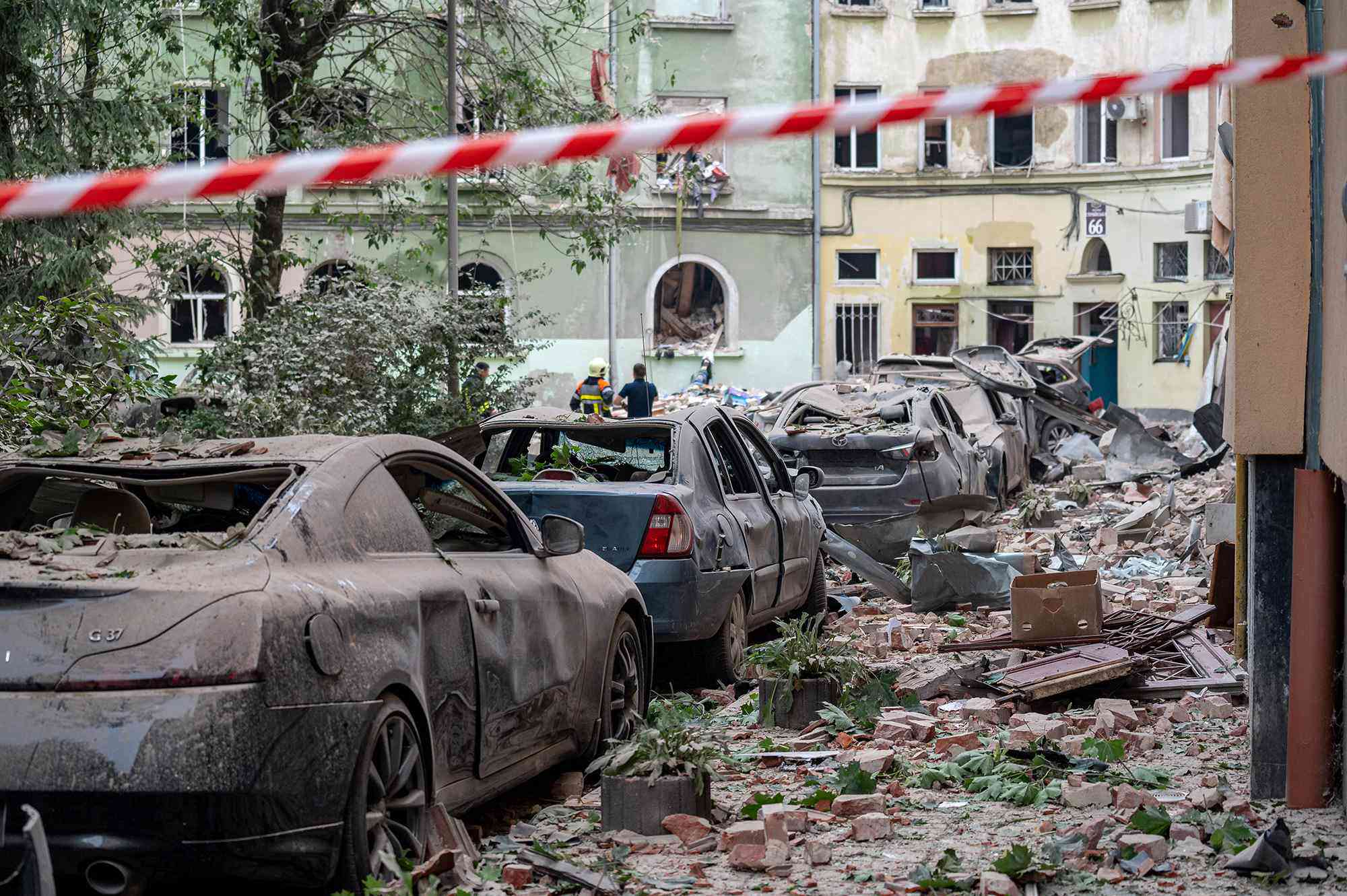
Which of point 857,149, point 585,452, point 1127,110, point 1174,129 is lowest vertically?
point 585,452

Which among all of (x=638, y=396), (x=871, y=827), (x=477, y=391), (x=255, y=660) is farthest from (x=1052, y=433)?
(x=255, y=660)

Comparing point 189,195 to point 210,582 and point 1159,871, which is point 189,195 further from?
point 1159,871

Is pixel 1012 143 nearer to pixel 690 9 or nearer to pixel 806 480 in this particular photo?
pixel 690 9

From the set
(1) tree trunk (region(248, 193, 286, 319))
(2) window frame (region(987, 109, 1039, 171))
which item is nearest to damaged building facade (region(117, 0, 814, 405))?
(2) window frame (region(987, 109, 1039, 171))

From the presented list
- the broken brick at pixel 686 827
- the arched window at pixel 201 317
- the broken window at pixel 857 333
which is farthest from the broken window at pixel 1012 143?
the broken brick at pixel 686 827

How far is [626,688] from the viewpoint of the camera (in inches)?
276

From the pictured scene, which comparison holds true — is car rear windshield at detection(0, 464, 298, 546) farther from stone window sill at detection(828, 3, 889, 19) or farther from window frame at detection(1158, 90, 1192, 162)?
stone window sill at detection(828, 3, 889, 19)

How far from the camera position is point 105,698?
4051 mm

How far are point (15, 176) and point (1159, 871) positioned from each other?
1127 cm

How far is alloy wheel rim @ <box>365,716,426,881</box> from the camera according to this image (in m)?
4.55

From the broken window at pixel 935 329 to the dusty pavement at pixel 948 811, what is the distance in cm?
3043

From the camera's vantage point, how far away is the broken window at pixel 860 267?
39031mm

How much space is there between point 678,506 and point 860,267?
31.4 meters

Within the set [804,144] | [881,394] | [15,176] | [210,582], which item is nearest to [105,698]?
[210,582]
